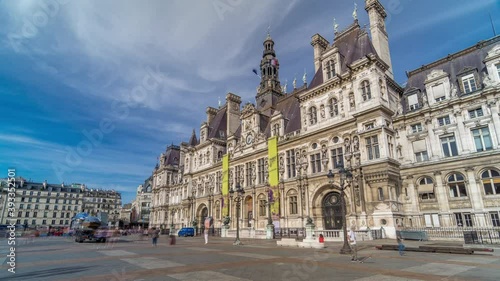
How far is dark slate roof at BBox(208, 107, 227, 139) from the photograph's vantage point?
5112 cm

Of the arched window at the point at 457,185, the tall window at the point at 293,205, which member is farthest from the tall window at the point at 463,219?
the tall window at the point at 293,205

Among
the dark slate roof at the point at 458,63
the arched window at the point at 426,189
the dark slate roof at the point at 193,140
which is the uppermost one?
the dark slate roof at the point at 193,140

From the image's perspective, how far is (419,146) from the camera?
25844 mm

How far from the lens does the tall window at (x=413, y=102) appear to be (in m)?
27.5

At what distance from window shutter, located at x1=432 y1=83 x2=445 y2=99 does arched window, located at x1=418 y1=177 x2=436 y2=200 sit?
27.2 feet

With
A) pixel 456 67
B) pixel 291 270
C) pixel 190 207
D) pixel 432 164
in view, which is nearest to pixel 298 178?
pixel 432 164

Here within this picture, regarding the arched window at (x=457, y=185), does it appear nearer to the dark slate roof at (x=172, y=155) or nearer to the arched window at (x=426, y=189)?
the arched window at (x=426, y=189)

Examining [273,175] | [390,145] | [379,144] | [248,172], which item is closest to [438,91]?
[390,145]

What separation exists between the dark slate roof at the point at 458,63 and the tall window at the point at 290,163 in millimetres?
14827

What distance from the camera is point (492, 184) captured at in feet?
69.5

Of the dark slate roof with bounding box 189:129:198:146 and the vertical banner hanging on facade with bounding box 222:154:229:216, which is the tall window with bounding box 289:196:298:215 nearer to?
the vertical banner hanging on facade with bounding box 222:154:229:216

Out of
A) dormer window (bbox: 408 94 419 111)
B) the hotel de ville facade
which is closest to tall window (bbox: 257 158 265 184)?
the hotel de ville facade

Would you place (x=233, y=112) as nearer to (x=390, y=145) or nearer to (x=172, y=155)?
(x=172, y=155)

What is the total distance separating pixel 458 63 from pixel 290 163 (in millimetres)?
20402
